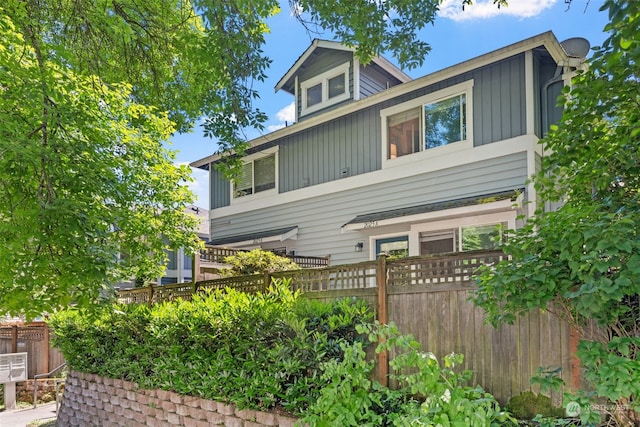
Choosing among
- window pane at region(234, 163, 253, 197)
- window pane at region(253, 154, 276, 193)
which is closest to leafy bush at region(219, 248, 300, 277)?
window pane at region(253, 154, 276, 193)

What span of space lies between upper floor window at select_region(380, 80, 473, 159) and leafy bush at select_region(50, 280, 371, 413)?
15.5 feet

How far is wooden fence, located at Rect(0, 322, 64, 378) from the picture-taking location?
11.4m

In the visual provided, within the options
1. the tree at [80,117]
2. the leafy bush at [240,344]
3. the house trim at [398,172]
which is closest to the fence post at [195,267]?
the leafy bush at [240,344]

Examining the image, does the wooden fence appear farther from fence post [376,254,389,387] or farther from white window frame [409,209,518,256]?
fence post [376,254,389,387]

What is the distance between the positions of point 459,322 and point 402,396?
88cm

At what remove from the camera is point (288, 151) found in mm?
11188

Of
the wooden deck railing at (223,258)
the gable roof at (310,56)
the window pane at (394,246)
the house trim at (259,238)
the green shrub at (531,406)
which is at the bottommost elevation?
the green shrub at (531,406)

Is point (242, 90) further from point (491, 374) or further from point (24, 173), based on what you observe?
point (491, 374)

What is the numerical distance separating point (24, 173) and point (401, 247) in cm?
650

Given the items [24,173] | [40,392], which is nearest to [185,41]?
[24,173]

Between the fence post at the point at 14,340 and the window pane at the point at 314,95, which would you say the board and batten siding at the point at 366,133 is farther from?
the fence post at the point at 14,340

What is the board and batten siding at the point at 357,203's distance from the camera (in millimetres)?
7816

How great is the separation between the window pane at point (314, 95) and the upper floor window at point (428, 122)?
2.46 metres

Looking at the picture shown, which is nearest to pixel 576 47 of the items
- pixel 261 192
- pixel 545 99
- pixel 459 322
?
pixel 545 99
